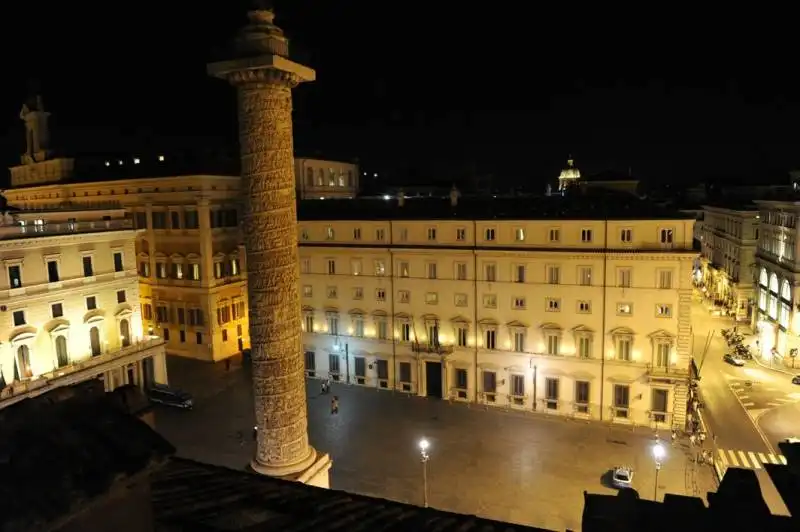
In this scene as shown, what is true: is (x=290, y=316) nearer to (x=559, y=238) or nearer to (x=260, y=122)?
(x=260, y=122)

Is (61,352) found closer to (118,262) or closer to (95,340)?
(95,340)

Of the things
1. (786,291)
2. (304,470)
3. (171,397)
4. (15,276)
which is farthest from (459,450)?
(786,291)

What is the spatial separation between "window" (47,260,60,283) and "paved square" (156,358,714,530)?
9.27m

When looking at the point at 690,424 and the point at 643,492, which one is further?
the point at 690,424

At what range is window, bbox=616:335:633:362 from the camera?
101ft

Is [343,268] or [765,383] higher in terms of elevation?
[343,268]

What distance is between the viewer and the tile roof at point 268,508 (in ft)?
22.6

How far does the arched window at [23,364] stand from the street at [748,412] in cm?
3290

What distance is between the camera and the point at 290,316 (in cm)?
1903

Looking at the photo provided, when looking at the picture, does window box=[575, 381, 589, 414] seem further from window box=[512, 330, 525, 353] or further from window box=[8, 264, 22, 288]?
window box=[8, 264, 22, 288]

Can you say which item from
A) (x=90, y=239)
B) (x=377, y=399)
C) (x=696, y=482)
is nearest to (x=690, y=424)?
(x=696, y=482)

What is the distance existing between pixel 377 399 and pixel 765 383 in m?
24.5

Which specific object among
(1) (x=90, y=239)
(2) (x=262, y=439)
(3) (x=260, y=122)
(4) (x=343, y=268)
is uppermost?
(3) (x=260, y=122)

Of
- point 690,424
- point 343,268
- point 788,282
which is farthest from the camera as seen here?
point 788,282
